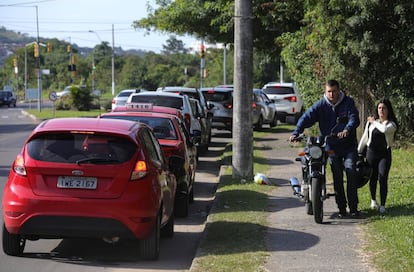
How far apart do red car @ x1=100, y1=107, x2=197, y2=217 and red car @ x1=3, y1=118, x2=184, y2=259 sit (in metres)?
2.99

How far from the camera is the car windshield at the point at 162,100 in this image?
18.5m

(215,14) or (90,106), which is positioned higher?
(215,14)

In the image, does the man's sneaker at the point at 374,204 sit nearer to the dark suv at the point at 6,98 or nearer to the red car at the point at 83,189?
the red car at the point at 83,189

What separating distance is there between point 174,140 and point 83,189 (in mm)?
4569

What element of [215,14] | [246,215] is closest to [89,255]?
[246,215]

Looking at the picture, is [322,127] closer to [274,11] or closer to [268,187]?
[268,187]

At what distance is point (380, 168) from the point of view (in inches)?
406

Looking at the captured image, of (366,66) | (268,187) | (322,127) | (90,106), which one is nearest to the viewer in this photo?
(322,127)

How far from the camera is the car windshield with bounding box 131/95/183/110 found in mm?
18531

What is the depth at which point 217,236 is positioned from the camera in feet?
29.7

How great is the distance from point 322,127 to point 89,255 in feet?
11.6

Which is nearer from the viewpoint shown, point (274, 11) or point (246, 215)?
point (246, 215)

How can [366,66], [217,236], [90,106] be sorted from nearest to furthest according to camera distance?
[217,236] < [366,66] < [90,106]

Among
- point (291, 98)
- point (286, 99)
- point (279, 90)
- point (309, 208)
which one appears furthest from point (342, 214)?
point (279, 90)
